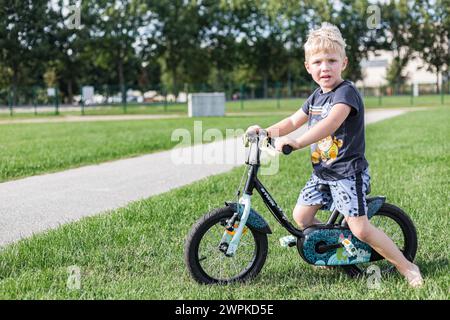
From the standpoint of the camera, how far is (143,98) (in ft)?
136

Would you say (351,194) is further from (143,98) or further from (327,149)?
(143,98)

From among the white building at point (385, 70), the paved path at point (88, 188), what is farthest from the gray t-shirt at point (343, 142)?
the white building at point (385, 70)

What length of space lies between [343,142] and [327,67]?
0.43 meters

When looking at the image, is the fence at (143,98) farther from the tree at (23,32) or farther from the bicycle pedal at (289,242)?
the bicycle pedal at (289,242)

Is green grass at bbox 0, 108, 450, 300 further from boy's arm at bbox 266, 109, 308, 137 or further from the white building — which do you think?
the white building

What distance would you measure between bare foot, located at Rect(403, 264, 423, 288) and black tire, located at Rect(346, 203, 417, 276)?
8.0 inches

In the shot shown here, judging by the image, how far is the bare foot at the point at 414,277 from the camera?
339 centimetres

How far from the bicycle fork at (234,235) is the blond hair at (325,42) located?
0.91 meters

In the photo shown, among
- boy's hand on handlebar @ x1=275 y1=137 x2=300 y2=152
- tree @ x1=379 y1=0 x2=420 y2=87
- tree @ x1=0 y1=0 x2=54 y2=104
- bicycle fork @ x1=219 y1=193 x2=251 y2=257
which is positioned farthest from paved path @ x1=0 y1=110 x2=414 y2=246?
tree @ x1=379 y1=0 x2=420 y2=87
